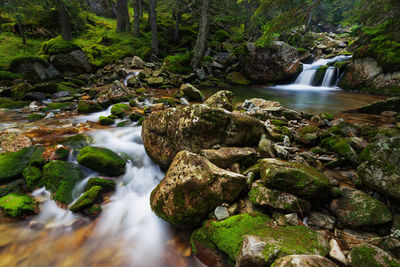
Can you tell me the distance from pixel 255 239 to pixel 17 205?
381cm

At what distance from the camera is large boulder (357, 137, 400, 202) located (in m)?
2.32

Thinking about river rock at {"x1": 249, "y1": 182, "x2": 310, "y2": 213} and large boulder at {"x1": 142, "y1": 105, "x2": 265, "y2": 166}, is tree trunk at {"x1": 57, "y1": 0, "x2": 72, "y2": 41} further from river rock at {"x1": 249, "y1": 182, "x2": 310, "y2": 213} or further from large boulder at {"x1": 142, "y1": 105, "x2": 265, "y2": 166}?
river rock at {"x1": 249, "y1": 182, "x2": 310, "y2": 213}

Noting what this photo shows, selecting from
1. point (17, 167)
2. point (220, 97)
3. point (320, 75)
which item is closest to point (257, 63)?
point (320, 75)

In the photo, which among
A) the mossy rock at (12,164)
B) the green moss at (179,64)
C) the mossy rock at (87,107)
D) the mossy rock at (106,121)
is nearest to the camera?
the mossy rock at (12,164)

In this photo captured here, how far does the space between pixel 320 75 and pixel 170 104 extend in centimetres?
1440

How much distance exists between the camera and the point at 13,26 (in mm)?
17062

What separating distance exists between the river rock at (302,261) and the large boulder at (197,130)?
2368 millimetres

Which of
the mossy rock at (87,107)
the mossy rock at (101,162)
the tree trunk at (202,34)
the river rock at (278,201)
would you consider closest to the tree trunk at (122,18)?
the tree trunk at (202,34)

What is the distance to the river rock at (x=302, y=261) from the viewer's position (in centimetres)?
172

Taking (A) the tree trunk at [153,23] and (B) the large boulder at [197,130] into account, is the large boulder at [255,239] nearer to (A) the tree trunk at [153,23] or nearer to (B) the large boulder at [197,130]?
(B) the large boulder at [197,130]

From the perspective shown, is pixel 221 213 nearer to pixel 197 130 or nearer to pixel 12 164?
Result: pixel 197 130

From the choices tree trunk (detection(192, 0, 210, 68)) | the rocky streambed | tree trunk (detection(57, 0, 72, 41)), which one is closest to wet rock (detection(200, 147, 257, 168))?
the rocky streambed

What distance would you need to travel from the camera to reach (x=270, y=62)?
15938mm

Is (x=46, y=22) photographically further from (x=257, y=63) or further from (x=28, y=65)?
(x=257, y=63)
